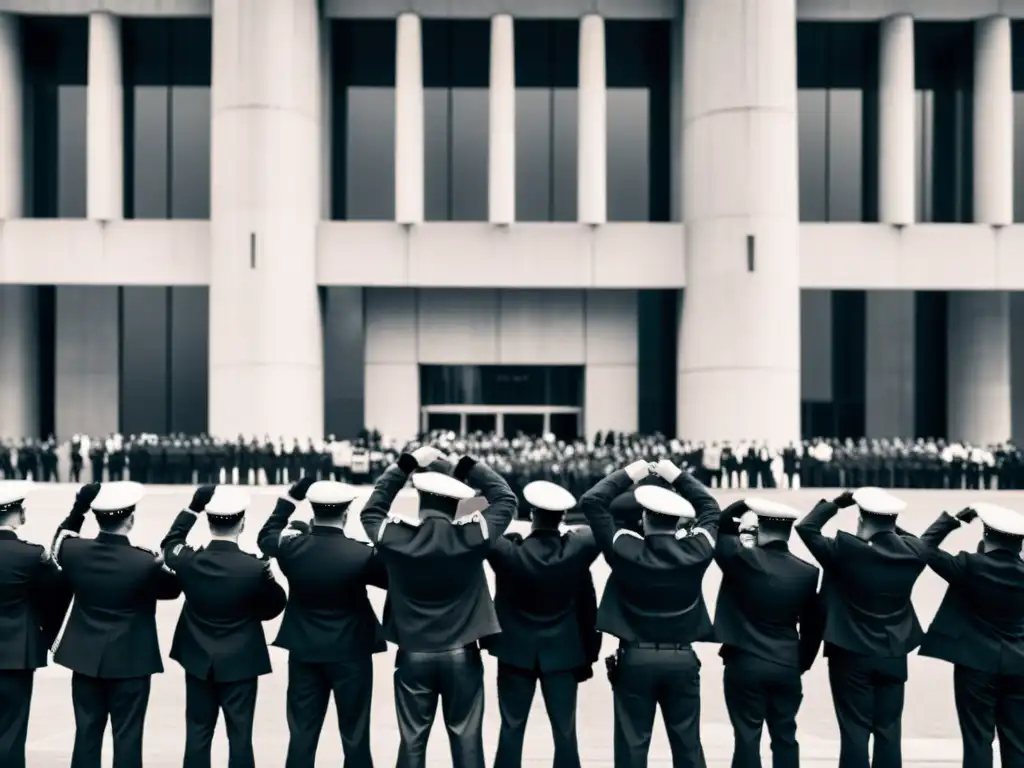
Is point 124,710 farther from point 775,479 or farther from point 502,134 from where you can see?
point 502,134

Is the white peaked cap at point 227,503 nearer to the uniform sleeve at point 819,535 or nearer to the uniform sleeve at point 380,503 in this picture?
the uniform sleeve at point 380,503

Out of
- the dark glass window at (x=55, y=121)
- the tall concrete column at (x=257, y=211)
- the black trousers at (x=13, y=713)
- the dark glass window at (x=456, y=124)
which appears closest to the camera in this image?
the black trousers at (x=13, y=713)

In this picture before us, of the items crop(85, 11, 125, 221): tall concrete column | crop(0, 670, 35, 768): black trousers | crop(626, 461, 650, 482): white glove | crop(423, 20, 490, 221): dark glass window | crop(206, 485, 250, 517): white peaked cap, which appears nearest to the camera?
crop(626, 461, 650, 482): white glove

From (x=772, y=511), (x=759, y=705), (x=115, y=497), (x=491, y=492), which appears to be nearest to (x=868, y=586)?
(x=772, y=511)

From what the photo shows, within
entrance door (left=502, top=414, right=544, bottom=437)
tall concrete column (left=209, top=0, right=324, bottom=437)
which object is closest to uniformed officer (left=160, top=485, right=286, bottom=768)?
tall concrete column (left=209, top=0, right=324, bottom=437)

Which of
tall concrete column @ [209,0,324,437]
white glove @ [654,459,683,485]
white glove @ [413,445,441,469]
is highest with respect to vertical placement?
tall concrete column @ [209,0,324,437]

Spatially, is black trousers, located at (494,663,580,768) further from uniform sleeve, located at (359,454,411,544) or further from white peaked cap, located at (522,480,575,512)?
uniform sleeve, located at (359,454,411,544)

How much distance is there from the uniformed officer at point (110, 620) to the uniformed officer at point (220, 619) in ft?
0.58

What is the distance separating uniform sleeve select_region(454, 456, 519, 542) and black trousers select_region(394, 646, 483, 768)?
714 millimetres

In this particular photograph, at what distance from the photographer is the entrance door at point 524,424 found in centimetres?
3497

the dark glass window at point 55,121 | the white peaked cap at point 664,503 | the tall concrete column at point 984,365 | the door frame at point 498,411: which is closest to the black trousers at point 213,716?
the white peaked cap at point 664,503

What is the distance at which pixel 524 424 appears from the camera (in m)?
35.1

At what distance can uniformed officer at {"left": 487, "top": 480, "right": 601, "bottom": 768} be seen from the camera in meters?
5.52

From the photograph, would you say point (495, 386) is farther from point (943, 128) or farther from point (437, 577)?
point (437, 577)
